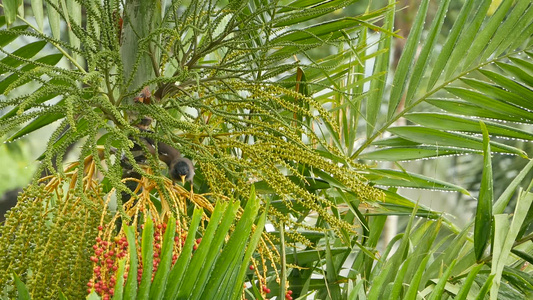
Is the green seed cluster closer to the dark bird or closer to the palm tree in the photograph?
the palm tree

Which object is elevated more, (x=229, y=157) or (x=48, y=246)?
(x=229, y=157)

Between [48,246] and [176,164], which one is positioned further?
[176,164]

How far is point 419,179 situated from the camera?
0.97 meters

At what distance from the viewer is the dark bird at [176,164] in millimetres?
708

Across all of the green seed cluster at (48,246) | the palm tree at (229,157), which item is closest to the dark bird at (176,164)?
the palm tree at (229,157)

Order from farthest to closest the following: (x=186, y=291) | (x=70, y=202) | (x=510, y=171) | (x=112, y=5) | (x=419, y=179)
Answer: (x=510, y=171)
(x=419, y=179)
(x=112, y=5)
(x=70, y=202)
(x=186, y=291)

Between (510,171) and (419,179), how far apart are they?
4.00m

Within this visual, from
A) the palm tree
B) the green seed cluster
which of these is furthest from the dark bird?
the green seed cluster

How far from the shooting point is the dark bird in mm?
708

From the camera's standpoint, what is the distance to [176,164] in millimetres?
709

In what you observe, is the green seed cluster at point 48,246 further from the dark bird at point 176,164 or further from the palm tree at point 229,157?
the dark bird at point 176,164

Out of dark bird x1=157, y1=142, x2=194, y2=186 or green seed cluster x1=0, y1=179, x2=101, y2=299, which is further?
dark bird x1=157, y1=142, x2=194, y2=186

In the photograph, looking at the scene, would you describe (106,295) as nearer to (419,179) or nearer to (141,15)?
(141,15)

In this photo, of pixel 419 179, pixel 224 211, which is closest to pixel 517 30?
pixel 419 179
